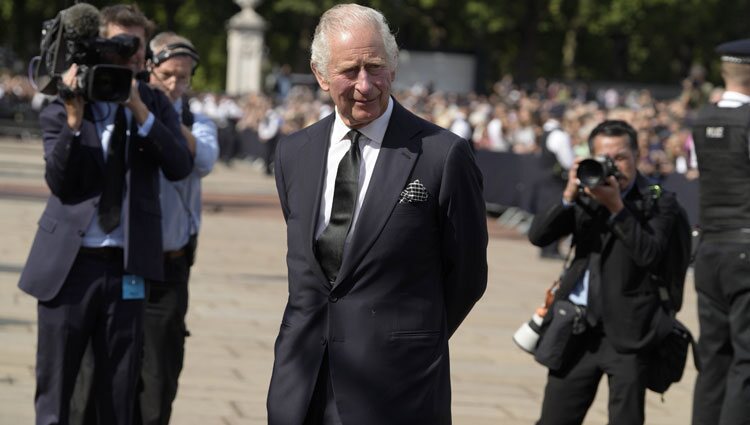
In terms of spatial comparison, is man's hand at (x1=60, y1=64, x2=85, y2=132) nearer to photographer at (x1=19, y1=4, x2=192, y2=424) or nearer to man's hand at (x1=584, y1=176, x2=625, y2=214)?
photographer at (x1=19, y1=4, x2=192, y2=424)

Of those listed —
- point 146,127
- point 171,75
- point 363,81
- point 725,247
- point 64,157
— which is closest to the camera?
point 363,81

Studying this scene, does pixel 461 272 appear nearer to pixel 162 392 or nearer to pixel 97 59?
pixel 97 59

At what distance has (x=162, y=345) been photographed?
6.77 meters

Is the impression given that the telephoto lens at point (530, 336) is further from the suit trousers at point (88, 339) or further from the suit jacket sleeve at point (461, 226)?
the suit jacket sleeve at point (461, 226)

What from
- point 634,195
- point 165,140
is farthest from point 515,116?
point 165,140

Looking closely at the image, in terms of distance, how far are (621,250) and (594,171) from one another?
Result: 0.42m

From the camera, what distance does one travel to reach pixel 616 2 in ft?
203

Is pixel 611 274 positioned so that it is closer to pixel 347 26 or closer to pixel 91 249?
pixel 91 249

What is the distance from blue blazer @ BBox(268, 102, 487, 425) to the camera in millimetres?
4547

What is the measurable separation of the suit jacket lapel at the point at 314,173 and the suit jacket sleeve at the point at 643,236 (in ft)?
7.64

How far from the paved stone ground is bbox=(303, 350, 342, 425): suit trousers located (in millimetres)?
3439

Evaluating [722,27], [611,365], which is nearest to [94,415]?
[611,365]

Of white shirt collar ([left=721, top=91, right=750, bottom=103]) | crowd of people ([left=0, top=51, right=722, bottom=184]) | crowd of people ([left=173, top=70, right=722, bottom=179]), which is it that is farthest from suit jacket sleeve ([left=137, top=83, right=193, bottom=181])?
crowd of people ([left=173, top=70, right=722, bottom=179])

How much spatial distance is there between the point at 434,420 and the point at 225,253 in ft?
40.6
